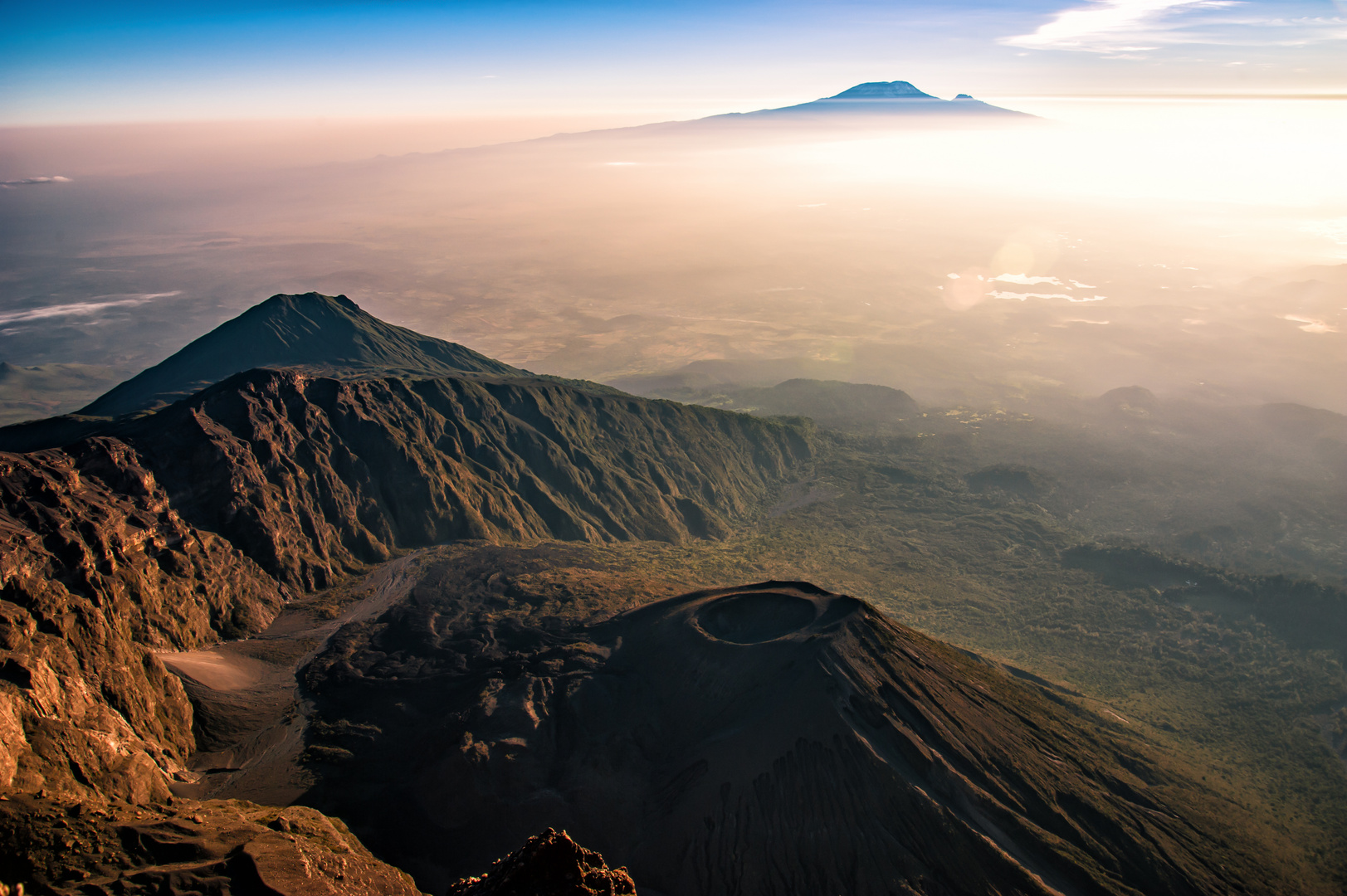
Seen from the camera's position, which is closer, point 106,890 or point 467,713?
point 106,890

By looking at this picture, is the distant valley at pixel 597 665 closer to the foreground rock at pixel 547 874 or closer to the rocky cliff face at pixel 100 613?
the rocky cliff face at pixel 100 613

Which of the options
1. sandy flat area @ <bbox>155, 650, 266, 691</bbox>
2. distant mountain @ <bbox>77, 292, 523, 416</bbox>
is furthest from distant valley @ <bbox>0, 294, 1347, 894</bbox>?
distant mountain @ <bbox>77, 292, 523, 416</bbox>

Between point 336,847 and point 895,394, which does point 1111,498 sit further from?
point 336,847

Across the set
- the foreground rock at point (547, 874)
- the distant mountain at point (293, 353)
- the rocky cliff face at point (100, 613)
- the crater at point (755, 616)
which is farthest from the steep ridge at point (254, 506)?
the crater at point (755, 616)

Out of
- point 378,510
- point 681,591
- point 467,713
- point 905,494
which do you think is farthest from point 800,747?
point 905,494

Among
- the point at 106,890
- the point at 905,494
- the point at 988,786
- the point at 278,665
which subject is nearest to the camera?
the point at 106,890

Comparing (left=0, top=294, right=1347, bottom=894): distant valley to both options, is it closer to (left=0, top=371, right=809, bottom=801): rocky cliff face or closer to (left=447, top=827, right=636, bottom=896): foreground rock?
(left=0, top=371, right=809, bottom=801): rocky cliff face

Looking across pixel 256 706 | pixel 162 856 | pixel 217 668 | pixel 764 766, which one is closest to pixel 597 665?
pixel 764 766
